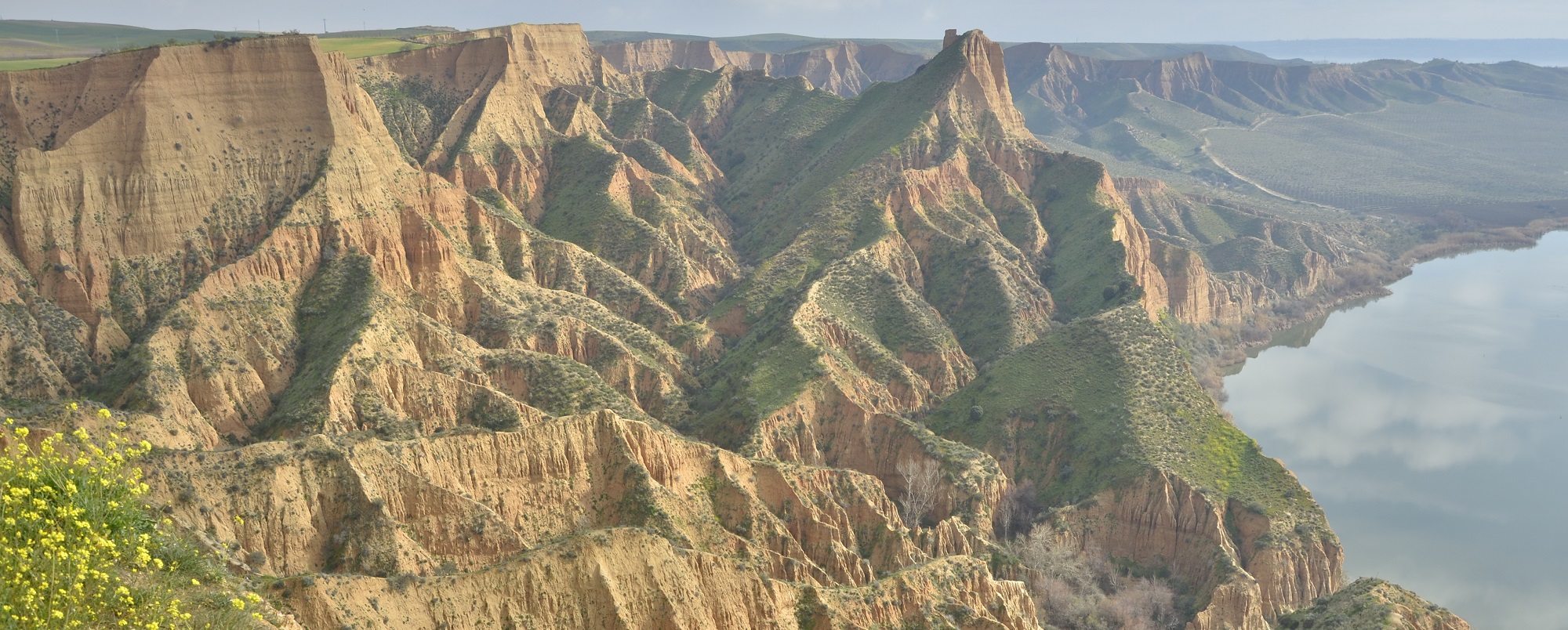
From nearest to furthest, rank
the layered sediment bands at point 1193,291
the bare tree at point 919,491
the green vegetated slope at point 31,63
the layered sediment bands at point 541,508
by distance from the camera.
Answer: the layered sediment bands at point 541,508 < the bare tree at point 919,491 < the green vegetated slope at point 31,63 < the layered sediment bands at point 1193,291

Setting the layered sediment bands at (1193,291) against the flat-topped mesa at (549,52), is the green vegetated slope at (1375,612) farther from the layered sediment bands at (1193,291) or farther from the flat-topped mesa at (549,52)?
the flat-topped mesa at (549,52)

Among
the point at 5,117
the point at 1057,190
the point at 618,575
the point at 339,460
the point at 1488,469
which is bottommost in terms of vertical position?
the point at 1488,469

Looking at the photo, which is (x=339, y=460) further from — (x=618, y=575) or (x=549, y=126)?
(x=549, y=126)

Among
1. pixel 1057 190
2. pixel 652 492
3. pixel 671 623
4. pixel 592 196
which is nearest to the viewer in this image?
pixel 671 623

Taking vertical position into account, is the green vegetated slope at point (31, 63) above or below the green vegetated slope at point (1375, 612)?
above

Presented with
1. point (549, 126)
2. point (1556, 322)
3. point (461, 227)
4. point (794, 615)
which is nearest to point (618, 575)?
point (794, 615)

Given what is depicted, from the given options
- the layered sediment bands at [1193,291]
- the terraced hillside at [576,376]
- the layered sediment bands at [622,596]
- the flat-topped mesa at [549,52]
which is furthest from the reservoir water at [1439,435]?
the flat-topped mesa at [549,52]

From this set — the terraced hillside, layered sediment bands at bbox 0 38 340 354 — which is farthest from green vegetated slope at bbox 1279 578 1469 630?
layered sediment bands at bbox 0 38 340 354

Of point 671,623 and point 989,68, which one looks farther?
point 989,68
